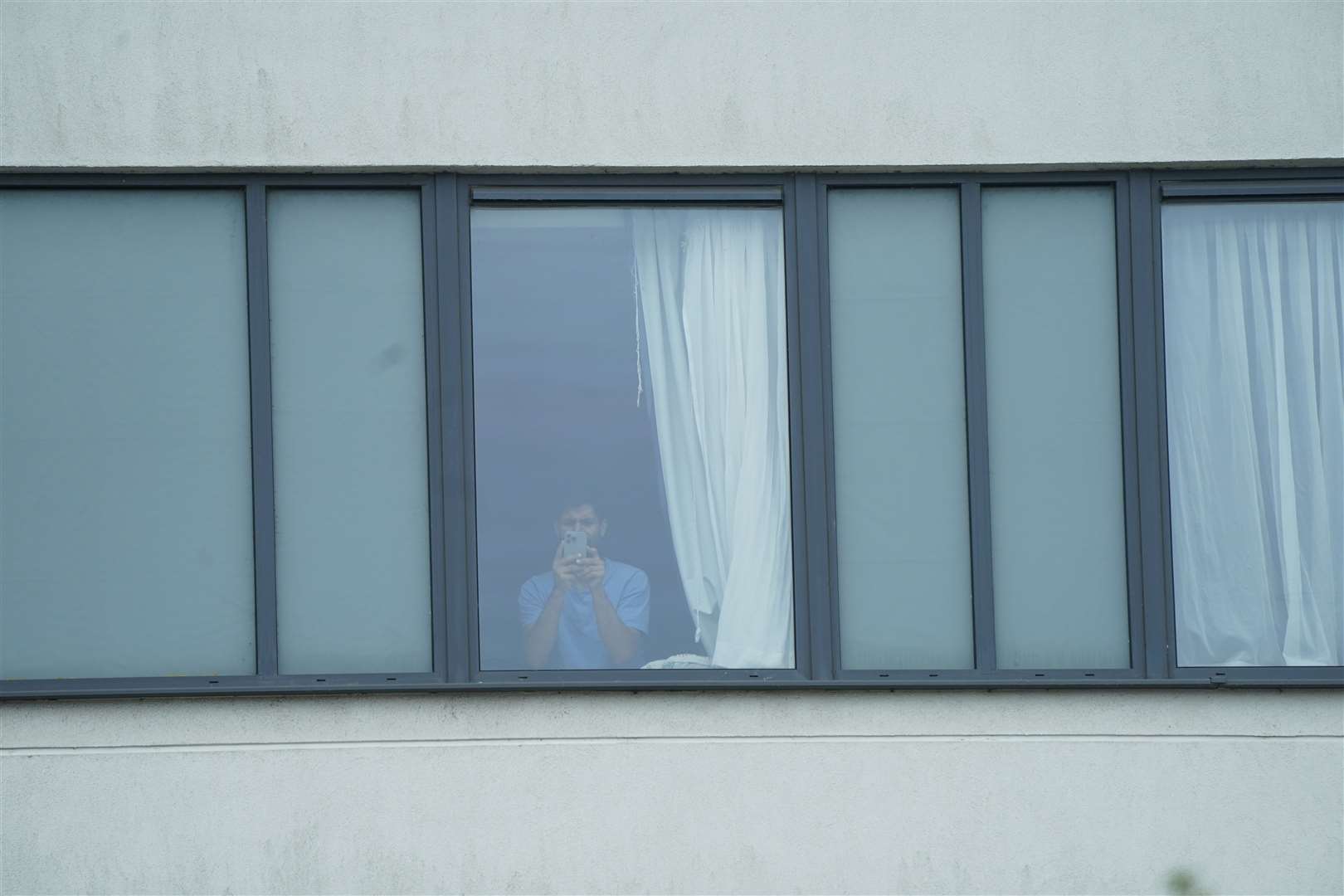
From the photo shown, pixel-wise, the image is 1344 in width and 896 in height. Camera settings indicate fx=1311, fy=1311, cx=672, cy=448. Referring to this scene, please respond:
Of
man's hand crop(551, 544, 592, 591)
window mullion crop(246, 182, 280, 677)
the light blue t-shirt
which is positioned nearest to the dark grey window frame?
window mullion crop(246, 182, 280, 677)

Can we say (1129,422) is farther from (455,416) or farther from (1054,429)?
(455,416)

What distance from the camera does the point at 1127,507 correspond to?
564 centimetres

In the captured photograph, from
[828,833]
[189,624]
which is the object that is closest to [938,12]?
[828,833]

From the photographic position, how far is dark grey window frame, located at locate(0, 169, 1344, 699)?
552cm

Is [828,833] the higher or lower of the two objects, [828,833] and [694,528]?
the lower

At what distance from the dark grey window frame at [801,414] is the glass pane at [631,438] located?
0.10 metres

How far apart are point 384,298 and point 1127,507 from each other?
10.9ft

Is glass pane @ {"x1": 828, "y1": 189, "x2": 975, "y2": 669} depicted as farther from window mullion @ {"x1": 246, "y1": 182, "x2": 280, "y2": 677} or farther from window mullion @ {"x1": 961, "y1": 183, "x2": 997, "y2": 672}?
window mullion @ {"x1": 246, "y1": 182, "x2": 280, "y2": 677}

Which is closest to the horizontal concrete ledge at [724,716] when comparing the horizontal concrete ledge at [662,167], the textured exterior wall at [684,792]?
the textured exterior wall at [684,792]

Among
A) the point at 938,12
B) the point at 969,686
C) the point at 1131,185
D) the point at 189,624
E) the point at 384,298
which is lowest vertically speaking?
the point at 969,686

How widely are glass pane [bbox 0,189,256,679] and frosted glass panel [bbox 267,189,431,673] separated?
0.60ft

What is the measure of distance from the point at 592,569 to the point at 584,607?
167 mm

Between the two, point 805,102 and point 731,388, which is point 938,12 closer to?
point 805,102

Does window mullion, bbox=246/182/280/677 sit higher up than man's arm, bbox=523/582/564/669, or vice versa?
window mullion, bbox=246/182/280/677
